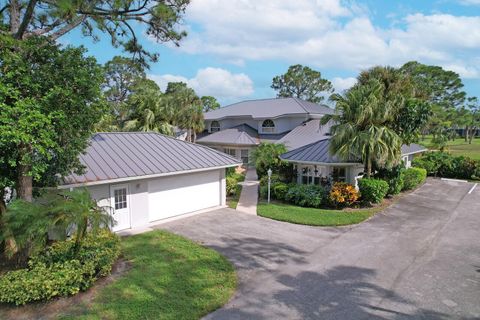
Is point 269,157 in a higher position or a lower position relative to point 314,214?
higher

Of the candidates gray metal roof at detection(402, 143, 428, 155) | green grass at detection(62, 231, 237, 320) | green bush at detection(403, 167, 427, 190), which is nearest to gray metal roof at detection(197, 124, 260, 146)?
gray metal roof at detection(402, 143, 428, 155)

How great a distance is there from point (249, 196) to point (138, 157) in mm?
7929

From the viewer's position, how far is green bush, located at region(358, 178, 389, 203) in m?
17.5

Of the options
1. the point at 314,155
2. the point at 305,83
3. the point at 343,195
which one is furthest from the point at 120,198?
the point at 305,83

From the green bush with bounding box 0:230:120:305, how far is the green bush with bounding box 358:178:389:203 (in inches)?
515

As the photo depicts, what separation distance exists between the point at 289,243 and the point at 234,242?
2.10m

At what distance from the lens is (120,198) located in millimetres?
13672

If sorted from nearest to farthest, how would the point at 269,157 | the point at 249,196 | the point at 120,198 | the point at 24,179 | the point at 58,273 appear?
the point at 58,273 → the point at 24,179 → the point at 120,198 → the point at 249,196 → the point at 269,157

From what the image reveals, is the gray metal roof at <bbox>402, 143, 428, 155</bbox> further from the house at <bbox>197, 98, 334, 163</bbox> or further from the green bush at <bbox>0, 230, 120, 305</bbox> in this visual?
the green bush at <bbox>0, 230, 120, 305</bbox>

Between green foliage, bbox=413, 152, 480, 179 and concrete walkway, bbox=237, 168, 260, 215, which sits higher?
green foliage, bbox=413, 152, 480, 179

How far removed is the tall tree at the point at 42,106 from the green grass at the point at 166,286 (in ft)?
12.9

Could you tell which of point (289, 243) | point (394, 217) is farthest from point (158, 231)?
point (394, 217)

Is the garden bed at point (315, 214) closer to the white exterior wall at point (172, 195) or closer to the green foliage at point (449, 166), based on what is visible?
the white exterior wall at point (172, 195)

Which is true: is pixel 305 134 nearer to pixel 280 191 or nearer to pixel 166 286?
pixel 280 191
